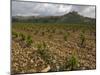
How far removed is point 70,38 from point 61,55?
11.7 inches

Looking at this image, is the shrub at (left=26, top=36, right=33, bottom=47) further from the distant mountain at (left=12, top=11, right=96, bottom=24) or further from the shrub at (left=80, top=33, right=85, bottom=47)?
the shrub at (left=80, top=33, right=85, bottom=47)

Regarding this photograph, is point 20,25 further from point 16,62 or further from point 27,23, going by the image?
point 16,62

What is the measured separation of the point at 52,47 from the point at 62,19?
1.47 ft

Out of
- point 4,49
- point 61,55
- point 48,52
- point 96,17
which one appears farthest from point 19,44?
point 96,17

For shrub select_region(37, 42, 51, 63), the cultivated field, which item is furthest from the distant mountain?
shrub select_region(37, 42, 51, 63)

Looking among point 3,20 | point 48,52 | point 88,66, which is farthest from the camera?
point 88,66

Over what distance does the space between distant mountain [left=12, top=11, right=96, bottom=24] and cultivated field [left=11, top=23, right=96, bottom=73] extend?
0.06 metres

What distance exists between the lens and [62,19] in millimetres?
3508

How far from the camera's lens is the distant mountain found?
328 cm

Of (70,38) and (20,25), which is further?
(70,38)

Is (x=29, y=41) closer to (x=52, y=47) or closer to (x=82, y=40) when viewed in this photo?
(x=52, y=47)

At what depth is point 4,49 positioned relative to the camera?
313 centimetres

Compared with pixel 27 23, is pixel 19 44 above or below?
below

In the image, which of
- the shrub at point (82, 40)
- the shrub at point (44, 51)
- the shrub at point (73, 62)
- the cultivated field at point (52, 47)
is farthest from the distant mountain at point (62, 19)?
the shrub at point (73, 62)
